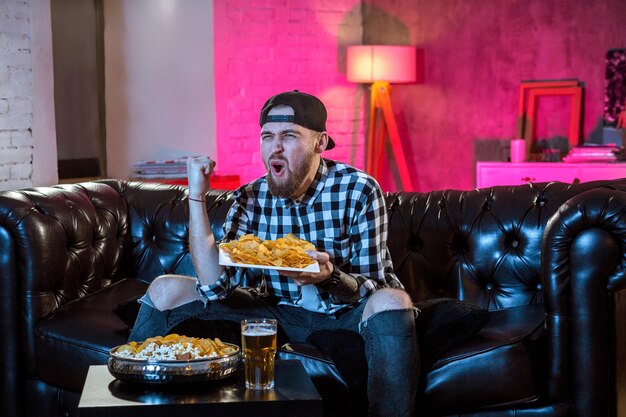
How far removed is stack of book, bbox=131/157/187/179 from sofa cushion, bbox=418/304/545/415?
9.87 ft

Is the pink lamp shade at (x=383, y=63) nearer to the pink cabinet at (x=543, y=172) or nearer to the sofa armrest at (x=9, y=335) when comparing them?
the pink cabinet at (x=543, y=172)

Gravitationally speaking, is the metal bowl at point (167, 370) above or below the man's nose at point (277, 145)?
below

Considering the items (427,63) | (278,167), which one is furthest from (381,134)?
(278,167)

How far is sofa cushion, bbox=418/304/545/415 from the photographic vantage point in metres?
2.53

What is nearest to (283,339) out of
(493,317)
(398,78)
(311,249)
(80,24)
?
(311,249)

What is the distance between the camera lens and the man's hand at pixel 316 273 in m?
2.43

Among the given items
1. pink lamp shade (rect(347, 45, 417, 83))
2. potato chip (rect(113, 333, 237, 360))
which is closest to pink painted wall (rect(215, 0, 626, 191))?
pink lamp shade (rect(347, 45, 417, 83))

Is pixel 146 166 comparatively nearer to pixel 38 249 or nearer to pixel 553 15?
pixel 38 249

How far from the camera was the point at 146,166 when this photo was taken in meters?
5.27

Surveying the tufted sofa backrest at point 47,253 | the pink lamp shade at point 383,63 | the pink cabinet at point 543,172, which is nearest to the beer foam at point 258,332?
the tufted sofa backrest at point 47,253

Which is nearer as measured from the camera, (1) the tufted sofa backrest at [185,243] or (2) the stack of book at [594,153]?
(1) the tufted sofa backrest at [185,243]

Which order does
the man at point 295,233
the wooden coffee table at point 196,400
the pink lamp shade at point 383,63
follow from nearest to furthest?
the wooden coffee table at point 196,400
the man at point 295,233
the pink lamp shade at point 383,63

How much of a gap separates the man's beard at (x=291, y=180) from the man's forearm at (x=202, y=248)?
0.23 m

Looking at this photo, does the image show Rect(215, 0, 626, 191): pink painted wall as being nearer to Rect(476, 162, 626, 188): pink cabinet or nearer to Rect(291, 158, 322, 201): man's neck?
Rect(476, 162, 626, 188): pink cabinet
